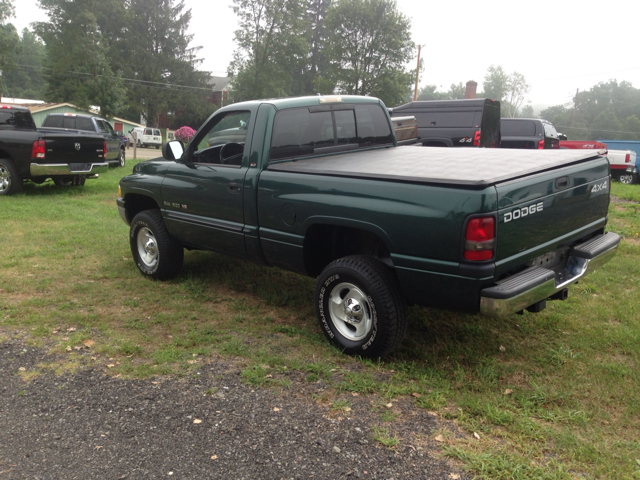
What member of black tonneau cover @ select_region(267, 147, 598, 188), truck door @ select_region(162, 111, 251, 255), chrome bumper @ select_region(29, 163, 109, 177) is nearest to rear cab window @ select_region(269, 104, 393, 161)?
black tonneau cover @ select_region(267, 147, 598, 188)

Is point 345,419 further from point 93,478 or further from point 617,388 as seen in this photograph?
point 617,388

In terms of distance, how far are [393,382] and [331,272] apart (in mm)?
911

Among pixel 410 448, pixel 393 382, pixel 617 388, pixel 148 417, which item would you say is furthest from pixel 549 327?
pixel 148 417

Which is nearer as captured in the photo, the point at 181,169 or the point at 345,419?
the point at 345,419

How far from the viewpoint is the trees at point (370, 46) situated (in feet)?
163

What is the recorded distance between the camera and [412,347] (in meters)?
4.29

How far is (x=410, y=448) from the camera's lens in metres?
2.89

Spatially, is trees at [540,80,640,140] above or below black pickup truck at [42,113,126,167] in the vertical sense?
above

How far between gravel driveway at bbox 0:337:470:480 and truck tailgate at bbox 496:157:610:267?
4.06 ft

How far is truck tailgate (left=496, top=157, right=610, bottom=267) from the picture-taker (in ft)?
10.8

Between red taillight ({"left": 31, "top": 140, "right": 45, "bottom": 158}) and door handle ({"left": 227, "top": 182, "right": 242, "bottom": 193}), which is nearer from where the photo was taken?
door handle ({"left": 227, "top": 182, "right": 242, "bottom": 193})

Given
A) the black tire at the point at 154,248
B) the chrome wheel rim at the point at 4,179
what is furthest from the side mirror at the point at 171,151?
the chrome wheel rim at the point at 4,179

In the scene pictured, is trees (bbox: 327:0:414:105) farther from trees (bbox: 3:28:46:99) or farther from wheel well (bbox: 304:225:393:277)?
wheel well (bbox: 304:225:393:277)

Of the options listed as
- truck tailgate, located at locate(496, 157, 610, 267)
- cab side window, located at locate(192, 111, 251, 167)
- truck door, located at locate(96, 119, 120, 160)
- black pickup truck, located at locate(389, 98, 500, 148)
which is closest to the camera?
truck tailgate, located at locate(496, 157, 610, 267)
